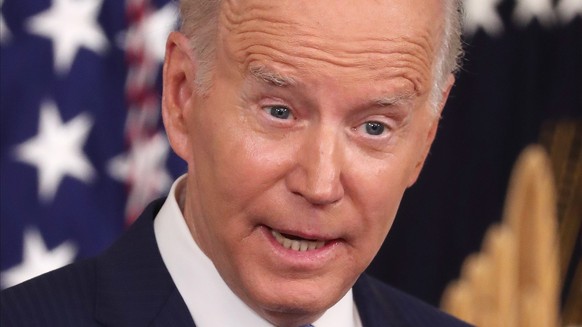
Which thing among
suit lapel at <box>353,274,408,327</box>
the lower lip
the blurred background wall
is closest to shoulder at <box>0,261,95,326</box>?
the lower lip

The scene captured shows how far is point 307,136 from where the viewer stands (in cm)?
232

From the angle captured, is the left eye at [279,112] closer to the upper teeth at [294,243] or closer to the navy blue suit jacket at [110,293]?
the upper teeth at [294,243]

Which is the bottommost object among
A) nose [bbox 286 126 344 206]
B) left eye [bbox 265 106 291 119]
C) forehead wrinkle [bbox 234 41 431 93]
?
nose [bbox 286 126 344 206]

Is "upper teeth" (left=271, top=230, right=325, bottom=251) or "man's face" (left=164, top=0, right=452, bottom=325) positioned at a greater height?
"man's face" (left=164, top=0, right=452, bottom=325)

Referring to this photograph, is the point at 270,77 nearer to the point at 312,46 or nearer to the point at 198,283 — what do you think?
the point at 312,46

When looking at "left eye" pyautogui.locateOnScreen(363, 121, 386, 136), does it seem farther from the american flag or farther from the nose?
the american flag

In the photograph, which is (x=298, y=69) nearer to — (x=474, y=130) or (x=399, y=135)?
(x=399, y=135)

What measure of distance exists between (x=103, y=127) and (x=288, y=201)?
190cm

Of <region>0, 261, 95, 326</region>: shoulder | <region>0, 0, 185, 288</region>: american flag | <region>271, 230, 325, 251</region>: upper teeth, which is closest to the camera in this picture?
<region>271, 230, 325, 251</region>: upper teeth

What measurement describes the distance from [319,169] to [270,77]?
21cm

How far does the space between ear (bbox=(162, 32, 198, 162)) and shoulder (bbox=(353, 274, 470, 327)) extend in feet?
2.08

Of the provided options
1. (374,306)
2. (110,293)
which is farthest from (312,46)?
(374,306)

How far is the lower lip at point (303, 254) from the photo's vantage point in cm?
237

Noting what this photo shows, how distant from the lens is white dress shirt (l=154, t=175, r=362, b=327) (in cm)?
256
